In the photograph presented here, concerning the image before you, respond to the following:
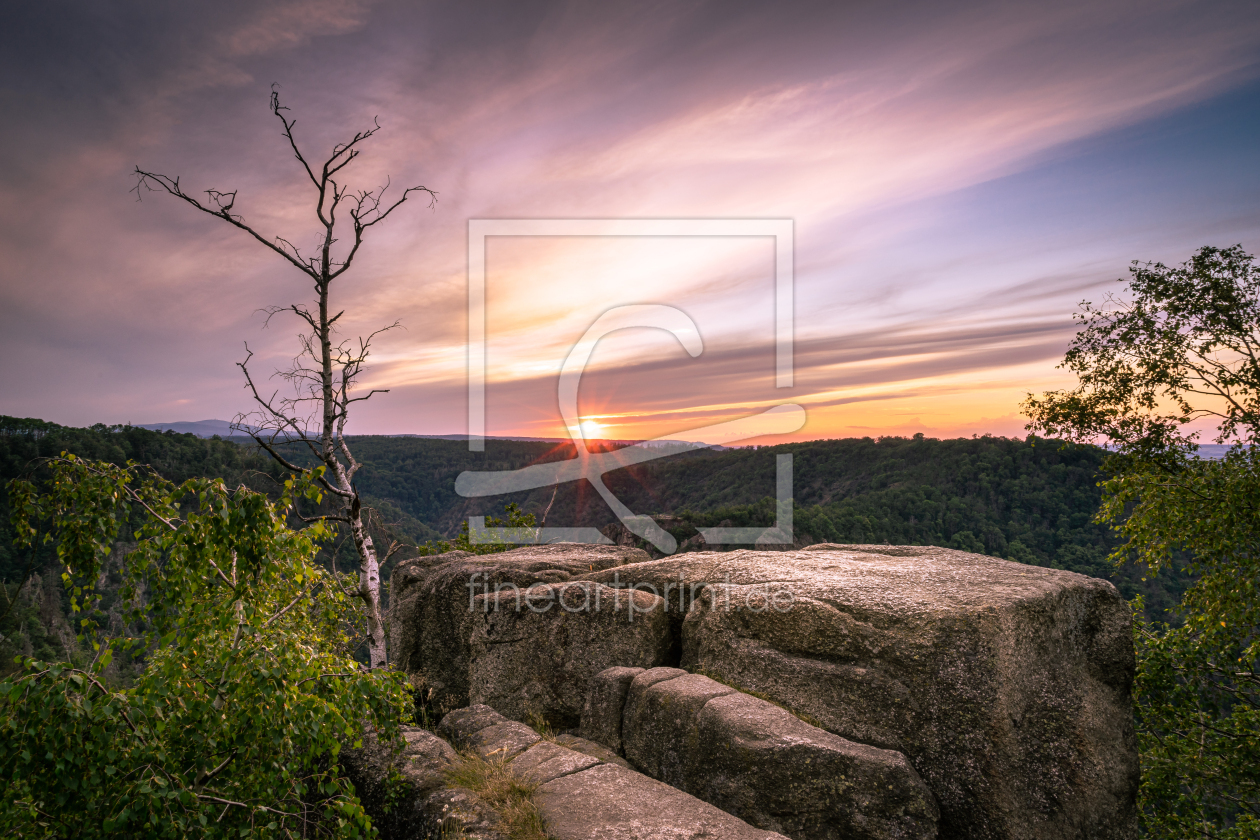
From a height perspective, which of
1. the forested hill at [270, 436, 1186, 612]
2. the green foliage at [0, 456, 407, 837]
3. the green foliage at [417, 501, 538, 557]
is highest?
the green foliage at [0, 456, 407, 837]

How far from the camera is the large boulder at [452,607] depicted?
1213cm

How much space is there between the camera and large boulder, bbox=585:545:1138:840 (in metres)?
7.68

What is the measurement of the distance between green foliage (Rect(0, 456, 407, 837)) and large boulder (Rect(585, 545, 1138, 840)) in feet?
18.4

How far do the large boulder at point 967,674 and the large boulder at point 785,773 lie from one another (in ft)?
2.75

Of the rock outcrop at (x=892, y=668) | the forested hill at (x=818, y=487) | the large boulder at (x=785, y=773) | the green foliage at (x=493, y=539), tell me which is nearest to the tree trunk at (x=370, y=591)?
the rock outcrop at (x=892, y=668)

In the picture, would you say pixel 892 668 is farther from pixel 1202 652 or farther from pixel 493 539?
pixel 493 539

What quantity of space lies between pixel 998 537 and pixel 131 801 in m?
77.3

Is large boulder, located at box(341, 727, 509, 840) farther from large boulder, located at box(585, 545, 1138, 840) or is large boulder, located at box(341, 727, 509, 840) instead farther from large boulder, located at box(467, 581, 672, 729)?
large boulder, located at box(585, 545, 1138, 840)

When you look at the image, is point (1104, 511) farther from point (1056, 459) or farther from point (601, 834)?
point (1056, 459)

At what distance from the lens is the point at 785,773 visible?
707cm

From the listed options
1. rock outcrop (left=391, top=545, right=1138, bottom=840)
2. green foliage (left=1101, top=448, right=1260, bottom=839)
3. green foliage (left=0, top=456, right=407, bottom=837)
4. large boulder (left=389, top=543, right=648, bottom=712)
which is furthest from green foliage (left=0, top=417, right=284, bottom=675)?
green foliage (left=1101, top=448, right=1260, bottom=839)

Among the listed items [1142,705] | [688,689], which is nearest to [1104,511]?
[1142,705]

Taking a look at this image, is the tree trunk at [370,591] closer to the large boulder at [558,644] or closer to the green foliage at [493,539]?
the large boulder at [558,644]

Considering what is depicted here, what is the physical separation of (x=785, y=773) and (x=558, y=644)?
4.98 metres
